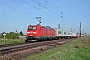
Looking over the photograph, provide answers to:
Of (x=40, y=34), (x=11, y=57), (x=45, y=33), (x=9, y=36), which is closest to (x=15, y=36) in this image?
(x=9, y=36)

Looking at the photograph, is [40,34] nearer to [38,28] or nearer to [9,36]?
[38,28]

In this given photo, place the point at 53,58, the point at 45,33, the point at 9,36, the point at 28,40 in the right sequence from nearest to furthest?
the point at 53,58 < the point at 28,40 < the point at 45,33 < the point at 9,36

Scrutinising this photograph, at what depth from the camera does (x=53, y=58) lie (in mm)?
10602

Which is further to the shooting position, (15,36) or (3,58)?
(15,36)

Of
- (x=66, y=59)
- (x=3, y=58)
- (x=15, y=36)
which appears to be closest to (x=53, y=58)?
(x=66, y=59)

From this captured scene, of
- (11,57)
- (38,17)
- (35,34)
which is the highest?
(38,17)

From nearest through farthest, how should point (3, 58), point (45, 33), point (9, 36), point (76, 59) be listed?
1. point (76, 59)
2. point (3, 58)
3. point (45, 33)
4. point (9, 36)

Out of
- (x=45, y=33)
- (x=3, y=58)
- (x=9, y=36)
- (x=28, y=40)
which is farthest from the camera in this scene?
(x=9, y=36)

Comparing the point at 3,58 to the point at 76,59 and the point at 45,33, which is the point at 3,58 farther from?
Result: the point at 45,33

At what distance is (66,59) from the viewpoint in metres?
10.6

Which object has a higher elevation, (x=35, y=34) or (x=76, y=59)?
(x=35, y=34)

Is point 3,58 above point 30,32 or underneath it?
underneath

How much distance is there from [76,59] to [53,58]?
1.67m

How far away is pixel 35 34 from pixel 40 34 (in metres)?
1.68
